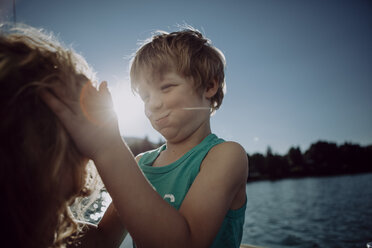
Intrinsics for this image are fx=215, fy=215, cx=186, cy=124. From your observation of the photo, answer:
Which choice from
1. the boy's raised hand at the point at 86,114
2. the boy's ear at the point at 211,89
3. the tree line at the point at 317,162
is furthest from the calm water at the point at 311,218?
the boy's raised hand at the point at 86,114

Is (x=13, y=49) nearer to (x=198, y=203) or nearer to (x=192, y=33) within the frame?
(x=198, y=203)

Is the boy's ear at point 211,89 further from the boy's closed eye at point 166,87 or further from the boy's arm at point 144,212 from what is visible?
the boy's arm at point 144,212

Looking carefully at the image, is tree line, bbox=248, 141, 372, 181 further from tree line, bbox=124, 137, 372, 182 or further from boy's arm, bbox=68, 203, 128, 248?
boy's arm, bbox=68, 203, 128, 248

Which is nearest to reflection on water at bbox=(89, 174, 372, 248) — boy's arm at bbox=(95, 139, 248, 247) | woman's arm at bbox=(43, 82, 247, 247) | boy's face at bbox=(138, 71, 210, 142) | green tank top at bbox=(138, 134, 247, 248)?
green tank top at bbox=(138, 134, 247, 248)

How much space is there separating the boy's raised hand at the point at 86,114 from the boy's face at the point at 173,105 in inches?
24.5

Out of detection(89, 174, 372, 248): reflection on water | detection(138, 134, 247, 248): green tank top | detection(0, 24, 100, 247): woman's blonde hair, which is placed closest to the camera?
detection(0, 24, 100, 247): woman's blonde hair

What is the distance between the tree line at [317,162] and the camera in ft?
199

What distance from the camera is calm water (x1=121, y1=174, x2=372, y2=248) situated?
957 inches

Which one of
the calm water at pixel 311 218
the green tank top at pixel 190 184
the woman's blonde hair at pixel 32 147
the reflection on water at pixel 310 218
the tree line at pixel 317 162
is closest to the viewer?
the woman's blonde hair at pixel 32 147

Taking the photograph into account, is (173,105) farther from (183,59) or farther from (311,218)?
(311,218)

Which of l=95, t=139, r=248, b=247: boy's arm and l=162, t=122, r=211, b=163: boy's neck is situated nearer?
l=95, t=139, r=248, b=247: boy's arm

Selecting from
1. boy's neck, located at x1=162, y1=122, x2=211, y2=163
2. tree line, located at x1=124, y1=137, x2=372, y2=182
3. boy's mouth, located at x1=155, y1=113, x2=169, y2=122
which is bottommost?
tree line, located at x1=124, y1=137, x2=372, y2=182

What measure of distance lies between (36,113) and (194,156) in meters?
0.76

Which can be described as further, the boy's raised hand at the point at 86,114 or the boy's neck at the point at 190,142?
the boy's neck at the point at 190,142
